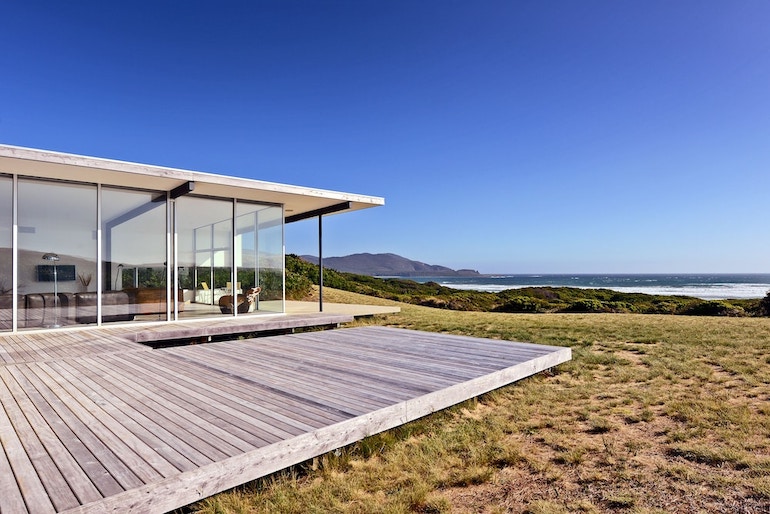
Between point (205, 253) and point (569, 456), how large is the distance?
667 cm

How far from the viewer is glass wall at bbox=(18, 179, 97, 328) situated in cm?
605

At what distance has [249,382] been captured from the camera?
11.7ft

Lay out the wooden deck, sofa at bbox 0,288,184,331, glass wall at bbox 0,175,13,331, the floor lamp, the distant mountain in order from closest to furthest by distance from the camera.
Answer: the wooden deck → glass wall at bbox 0,175,13,331 → sofa at bbox 0,288,184,331 → the floor lamp → the distant mountain

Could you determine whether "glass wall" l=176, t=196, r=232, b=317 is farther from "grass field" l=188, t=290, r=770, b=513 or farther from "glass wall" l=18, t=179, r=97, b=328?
"grass field" l=188, t=290, r=770, b=513

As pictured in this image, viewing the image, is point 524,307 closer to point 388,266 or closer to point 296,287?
point 296,287

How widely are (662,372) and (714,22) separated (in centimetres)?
1057

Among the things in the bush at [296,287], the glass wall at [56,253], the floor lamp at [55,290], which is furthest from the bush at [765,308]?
the floor lamp at [55,290]

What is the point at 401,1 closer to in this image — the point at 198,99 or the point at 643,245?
the point at 198,99

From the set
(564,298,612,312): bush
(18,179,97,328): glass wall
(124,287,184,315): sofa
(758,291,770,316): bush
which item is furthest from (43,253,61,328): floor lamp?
(758,291,770,316): bush

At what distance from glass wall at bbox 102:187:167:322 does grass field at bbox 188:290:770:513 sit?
5.54 metres

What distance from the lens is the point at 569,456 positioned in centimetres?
280

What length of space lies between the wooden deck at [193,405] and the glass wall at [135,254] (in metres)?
1.44

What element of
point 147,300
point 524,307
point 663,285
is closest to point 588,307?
point 524,307

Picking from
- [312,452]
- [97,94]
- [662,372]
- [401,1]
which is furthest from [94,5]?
[662,372]
